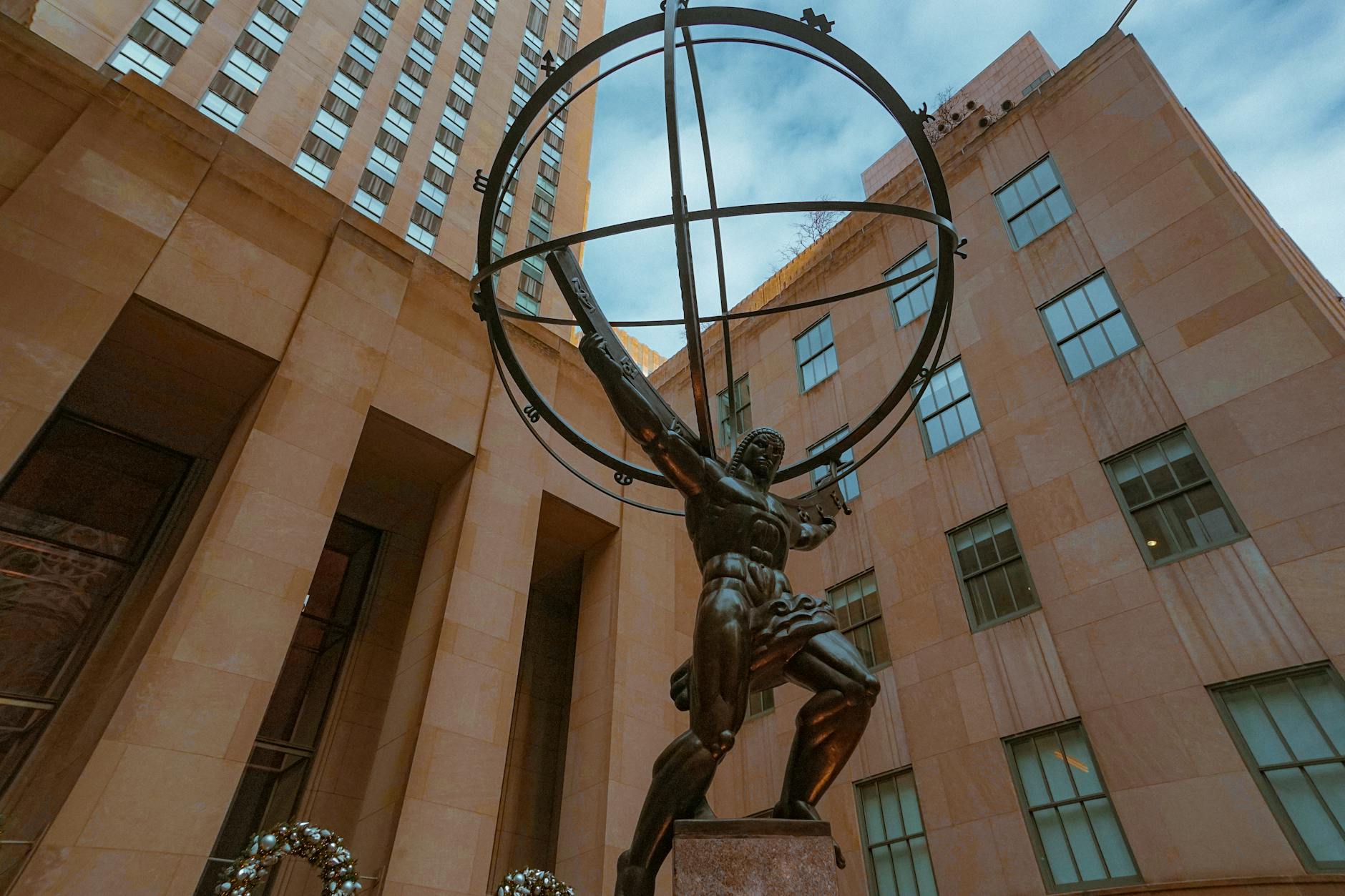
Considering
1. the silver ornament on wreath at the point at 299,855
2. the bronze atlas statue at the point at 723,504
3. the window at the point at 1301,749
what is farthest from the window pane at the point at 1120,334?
the silver ornament on wreath at the point at 299,855

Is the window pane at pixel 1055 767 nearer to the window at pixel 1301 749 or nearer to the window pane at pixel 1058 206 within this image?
the window at pixel 1301 749

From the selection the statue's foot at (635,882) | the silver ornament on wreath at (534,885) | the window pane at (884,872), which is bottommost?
the statue's foot at (635,882)

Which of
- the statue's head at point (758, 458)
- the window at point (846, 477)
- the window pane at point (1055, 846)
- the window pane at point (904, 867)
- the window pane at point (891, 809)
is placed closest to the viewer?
the statue's head at point (758, 458)

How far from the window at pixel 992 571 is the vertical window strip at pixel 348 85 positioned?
22008 mm

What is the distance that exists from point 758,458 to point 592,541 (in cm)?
1261

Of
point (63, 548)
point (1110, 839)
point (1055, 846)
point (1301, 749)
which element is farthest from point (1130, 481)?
point (63, 548)

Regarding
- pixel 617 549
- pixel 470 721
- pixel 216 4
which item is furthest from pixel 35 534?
pixel 216 4

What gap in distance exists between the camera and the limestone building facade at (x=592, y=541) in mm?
9328

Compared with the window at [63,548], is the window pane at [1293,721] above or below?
below

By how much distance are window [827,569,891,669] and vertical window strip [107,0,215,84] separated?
2533 centimetres

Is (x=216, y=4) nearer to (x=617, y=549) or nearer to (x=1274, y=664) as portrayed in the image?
(x=617, y=549)

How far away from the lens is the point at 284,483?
11.9 metres

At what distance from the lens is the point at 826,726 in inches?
180

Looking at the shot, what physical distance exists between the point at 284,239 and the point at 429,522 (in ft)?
22.6
